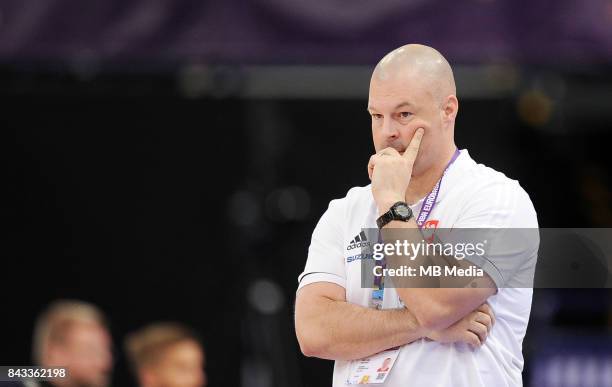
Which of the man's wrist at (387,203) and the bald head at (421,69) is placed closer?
the man's wrist at (387,203)

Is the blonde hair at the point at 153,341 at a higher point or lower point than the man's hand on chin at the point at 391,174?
lower

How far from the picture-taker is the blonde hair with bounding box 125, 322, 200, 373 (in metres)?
5.91

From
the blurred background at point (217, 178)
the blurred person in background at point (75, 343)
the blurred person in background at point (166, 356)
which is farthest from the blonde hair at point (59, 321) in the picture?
the blurred person in background at point (166, 356)

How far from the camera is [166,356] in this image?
5.79 meters

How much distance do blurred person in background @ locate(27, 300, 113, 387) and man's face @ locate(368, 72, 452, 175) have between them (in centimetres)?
206

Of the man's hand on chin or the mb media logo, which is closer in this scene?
the man's hand on chin

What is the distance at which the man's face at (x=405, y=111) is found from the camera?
3748 millimetres

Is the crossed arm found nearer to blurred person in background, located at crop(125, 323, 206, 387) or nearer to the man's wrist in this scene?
the man's wrist

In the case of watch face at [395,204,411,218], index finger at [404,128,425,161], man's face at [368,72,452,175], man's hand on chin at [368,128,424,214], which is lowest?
watch face at [395,204,411,218]

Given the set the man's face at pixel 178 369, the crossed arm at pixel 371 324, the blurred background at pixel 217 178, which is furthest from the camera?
the blurred background at pixel 217 178

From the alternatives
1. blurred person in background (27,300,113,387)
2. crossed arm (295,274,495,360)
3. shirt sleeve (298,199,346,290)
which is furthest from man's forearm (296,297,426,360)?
blurred person in background (27,300,113,387)

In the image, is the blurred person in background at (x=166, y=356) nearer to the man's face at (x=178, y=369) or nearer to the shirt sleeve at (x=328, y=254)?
the man's face at (x=178, y=369)

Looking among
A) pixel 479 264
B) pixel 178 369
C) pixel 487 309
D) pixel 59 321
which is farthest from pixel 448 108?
pixel 59 321

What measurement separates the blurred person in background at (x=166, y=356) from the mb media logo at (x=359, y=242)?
81.7 inches
